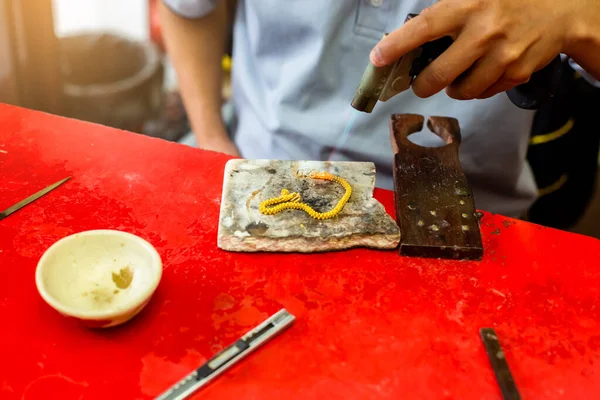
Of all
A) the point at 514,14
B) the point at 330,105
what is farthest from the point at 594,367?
the point at 330,105

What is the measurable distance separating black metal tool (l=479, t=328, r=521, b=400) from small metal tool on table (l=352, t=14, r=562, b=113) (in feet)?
1.38

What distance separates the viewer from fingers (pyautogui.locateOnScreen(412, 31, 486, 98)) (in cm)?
91

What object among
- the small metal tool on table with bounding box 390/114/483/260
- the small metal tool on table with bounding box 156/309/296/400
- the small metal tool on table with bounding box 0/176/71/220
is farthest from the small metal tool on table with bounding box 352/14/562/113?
the small metal tool on table with bounding box 0/176/71/220

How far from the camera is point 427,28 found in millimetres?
887

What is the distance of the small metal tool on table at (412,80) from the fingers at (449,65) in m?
0.02

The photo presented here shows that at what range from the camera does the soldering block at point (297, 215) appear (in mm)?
904

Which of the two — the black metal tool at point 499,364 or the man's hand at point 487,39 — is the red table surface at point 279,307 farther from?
the man's hand at point 487,39

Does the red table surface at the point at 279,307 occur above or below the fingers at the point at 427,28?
below

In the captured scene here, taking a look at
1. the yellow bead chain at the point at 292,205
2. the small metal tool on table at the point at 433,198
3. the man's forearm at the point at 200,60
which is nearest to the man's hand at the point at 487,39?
the small metal tool on table at the point at 433,198

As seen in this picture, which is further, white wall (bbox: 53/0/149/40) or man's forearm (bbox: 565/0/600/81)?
white wall (bbox: 53/0/149/40)

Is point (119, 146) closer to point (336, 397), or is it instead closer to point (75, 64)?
point (336, 397)

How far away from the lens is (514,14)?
0.91 m

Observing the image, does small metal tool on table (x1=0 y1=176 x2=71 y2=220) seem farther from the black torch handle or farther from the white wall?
the white wall

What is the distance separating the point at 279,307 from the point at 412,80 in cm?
46
